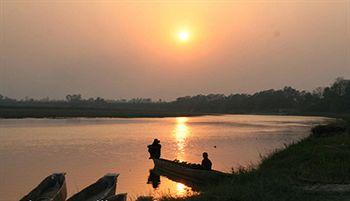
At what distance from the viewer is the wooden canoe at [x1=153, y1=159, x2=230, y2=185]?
18.8 meters

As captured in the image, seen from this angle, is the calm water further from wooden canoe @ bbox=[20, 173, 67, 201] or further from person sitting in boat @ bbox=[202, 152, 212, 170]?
wooden canoe @ bbox=[20, 173, 67, 201]

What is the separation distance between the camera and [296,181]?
14.0m

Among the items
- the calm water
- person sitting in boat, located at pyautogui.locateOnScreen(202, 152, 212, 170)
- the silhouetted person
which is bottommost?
the silhouetted person

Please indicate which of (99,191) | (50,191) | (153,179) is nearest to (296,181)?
(99,191)

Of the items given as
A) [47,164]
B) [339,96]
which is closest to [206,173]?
[47,164]

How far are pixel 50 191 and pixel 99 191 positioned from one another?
190 centimetres

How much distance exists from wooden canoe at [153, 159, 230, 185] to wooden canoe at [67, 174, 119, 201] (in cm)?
402

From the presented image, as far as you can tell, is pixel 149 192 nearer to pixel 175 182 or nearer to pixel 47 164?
pixel 175 182

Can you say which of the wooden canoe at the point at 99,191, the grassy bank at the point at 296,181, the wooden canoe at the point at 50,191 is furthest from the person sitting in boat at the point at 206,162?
the wooden canoe at the point at 50,191

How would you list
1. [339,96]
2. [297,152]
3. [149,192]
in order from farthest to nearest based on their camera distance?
[339,96] < [297,152] < [149,192]

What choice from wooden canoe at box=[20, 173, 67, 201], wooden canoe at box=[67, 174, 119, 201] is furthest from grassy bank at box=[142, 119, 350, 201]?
wooden canoe at box=[20, 173, 67, 201]

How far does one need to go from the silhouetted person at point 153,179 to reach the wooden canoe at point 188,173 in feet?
1.49

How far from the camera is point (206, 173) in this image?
65.1 ft

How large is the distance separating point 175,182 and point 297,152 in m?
6.27
